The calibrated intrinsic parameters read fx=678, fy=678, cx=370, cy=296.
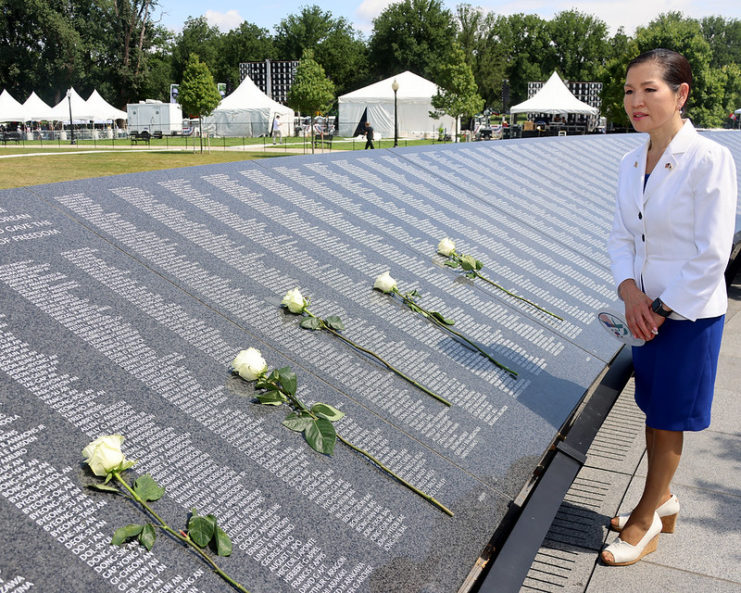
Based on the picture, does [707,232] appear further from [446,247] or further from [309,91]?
[309,91]

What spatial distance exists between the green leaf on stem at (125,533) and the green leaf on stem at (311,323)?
115 centimetres

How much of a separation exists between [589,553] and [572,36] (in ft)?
264

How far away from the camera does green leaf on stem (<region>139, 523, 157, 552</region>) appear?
5.06ft

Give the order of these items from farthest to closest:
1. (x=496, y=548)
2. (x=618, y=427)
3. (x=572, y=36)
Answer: (x=572, y=36)
(x=618, y=427)
(x=496, y=548)

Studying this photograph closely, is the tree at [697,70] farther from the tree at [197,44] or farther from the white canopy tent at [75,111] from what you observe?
the tree at [197,44]

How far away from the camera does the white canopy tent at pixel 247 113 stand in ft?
123

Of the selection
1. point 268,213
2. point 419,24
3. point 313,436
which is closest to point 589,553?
point 313,436

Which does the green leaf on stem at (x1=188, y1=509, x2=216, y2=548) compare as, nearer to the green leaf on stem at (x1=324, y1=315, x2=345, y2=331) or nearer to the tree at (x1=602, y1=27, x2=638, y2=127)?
the green leaf on stem at (x1=324, y1=315, x2=345, y2=331)

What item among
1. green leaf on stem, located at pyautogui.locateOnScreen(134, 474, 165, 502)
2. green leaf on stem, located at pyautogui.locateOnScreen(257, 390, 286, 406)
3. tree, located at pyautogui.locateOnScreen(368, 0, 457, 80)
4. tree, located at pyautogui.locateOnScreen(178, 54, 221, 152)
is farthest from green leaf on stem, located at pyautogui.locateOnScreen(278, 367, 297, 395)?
tree, located at pyautogui.locateOnScreen(368, 0, 457, 80)

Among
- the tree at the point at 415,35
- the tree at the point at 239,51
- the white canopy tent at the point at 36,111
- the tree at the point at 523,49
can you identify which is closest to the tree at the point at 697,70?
the tree at the point at 415,35

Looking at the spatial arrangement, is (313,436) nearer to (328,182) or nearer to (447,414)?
(447,414)

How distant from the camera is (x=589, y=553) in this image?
3.07 meters

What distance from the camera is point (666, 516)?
124 inches

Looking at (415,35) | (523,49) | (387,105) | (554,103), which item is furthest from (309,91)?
(523,49)
